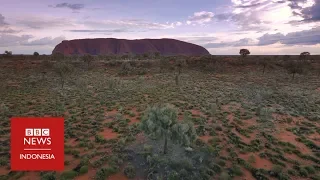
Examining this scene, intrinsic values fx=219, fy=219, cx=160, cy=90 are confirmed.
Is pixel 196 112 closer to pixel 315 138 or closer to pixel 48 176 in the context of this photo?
pixel 315 138

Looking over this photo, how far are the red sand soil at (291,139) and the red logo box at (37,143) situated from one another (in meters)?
14.3

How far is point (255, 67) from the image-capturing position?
6344cm

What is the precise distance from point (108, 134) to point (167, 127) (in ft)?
18.0

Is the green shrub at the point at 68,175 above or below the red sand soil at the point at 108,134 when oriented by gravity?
below

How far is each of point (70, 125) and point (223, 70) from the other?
167 feet

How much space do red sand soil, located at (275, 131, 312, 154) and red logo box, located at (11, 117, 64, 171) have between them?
1426 centimetres

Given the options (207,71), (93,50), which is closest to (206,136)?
(207,71)

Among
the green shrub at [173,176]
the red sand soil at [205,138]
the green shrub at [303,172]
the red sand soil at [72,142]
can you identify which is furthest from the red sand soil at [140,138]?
the green shrub at [303,172]

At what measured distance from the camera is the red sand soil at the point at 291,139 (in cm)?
1403

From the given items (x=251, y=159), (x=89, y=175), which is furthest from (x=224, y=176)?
(x=89, y=175)

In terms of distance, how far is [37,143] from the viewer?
9.96 meters

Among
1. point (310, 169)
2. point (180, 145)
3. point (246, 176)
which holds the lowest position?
point (246, 176)

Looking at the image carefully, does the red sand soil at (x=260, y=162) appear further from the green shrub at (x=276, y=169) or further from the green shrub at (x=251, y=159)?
the green shrub at (x=276, y=169)

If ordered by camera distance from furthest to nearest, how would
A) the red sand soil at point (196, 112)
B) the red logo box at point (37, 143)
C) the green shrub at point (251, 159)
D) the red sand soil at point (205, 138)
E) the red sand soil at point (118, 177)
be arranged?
the red sand soil at point (196, 112) < the red sand soil at point (205, 138) < the green shrub at point (251, 159) < the red sand soil at point (118, 177) < the red logo box at point (37, 143)
